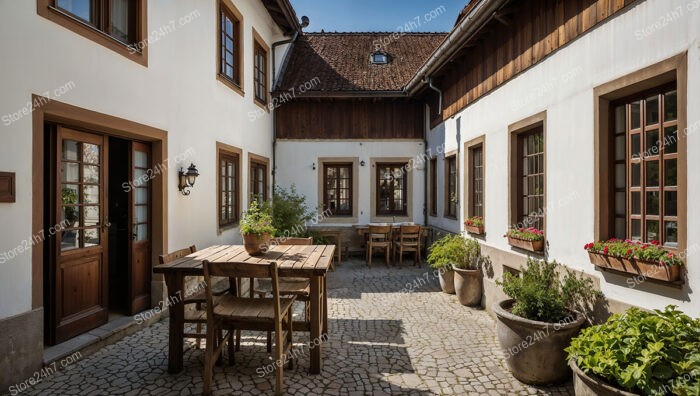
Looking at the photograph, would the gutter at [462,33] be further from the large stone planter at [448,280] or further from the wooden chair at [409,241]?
the large stone planter at [448,280]

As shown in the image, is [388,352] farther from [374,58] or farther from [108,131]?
[374,58]

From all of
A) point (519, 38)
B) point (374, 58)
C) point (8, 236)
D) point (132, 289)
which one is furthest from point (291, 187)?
point (8, 236)

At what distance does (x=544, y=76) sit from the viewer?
4.91m

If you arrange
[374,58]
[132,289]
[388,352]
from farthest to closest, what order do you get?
1. [374,58]
2. [132,289]
3. [388,352]

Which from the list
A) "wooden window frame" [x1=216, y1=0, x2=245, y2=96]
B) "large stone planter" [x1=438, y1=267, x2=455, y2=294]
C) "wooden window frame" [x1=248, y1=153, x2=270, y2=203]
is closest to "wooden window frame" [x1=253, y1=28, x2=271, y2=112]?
"wooden window frame" [x1=216, y1=0, x2=245, y2=96]

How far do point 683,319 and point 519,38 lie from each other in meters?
4.05

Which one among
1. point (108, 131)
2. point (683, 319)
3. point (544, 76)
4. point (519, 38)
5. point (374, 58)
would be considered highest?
point (374, 58)

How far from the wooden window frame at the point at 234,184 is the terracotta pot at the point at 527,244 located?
4.88m

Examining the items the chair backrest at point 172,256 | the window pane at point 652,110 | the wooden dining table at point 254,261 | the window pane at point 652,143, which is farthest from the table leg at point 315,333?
the window pane at point 652,110

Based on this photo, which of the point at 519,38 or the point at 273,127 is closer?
the point at 519,38

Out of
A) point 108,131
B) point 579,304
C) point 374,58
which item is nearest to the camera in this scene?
point 579,304

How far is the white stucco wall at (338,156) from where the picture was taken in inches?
439

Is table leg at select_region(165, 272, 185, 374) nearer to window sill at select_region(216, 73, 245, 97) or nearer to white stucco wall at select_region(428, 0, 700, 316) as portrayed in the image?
white stucco wall at select_region(428, 0, 700, 316)

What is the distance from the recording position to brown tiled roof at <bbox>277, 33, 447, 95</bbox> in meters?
11.0
